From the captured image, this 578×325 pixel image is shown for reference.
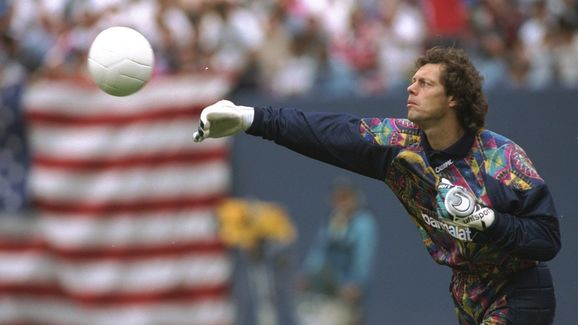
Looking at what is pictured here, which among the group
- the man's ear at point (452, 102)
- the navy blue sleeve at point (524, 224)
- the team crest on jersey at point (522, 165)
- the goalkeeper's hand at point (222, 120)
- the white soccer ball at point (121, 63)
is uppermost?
the white soccer ball at point (121, 63)

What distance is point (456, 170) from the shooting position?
6.55 metres

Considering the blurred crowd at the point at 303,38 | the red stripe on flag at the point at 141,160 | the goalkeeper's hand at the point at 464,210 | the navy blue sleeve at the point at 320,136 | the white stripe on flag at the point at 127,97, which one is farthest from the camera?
the red stripe on flag at the point at 141,160

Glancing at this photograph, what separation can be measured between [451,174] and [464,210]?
21.2 inches

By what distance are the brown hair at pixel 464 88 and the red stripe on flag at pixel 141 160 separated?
262 inches

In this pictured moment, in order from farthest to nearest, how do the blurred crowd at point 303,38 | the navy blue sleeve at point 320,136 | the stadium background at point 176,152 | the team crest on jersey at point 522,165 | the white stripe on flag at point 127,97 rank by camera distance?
the white stripe on flag at point 127,97 → the stadium background at point 176,152 → the blurred crowd at point 303,38 → the navy blue sleeve at point 320,136 → the team crest on jersey at point 522,165

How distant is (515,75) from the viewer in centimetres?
1155

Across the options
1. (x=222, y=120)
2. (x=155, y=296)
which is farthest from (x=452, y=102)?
(x=155, y=296)

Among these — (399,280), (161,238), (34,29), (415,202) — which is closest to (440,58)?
(415,202)

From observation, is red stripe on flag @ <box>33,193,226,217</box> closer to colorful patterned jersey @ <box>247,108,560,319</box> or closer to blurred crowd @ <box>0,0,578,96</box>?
blurred crowd @ <box>0,0,578,96</box>

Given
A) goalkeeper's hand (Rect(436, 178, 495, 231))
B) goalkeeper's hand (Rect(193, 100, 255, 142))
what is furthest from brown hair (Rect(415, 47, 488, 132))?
goalkeeper's hand (Rect(193, 100, 255, 142))

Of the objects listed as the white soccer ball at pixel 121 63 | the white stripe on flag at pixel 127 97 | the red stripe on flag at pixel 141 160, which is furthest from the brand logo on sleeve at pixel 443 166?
the red stripe on flag at pixel 141 160

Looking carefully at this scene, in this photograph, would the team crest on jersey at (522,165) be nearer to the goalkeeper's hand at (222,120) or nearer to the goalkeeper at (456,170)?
the goalkeeper at (456,170)

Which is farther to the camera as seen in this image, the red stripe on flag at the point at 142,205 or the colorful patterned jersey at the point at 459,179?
the red stripe on flag at the point at 142,205

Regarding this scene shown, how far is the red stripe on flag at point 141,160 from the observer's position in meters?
13.1
